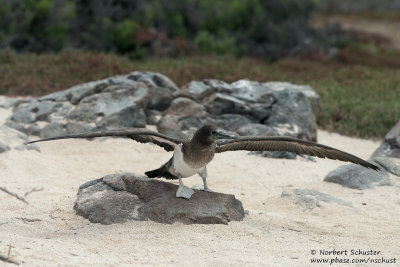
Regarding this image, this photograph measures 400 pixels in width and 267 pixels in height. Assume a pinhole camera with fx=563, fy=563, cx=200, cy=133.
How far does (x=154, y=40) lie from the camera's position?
21.2 m

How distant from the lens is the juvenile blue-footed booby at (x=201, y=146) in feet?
19.5

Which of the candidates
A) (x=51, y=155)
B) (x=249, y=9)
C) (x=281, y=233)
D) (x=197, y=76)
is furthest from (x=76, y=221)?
(x=249, y=9)

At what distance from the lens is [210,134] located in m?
5.90

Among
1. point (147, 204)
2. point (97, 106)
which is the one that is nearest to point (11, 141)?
point (97, 106)

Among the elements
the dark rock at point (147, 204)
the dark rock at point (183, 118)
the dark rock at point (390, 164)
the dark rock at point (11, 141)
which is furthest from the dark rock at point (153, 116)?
the dark rock at point (147, 204)

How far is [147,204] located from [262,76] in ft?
35.5

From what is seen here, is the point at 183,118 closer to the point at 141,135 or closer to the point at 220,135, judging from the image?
the point at 141,135

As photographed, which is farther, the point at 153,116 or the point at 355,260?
the point at 153,116

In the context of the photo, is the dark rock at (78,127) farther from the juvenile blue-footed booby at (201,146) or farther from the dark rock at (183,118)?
the juvenile blue-footed booby at (201,146)

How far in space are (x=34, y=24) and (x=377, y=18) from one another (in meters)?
29.2

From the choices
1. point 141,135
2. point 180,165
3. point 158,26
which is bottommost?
point 158,26

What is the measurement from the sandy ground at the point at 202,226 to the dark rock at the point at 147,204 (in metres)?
0.12

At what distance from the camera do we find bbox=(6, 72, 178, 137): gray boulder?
36.6 ft

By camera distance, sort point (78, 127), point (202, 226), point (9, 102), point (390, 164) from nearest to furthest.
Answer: point (202, 226) → point (390, 164) → point (78, 127) → point (9, 102)
